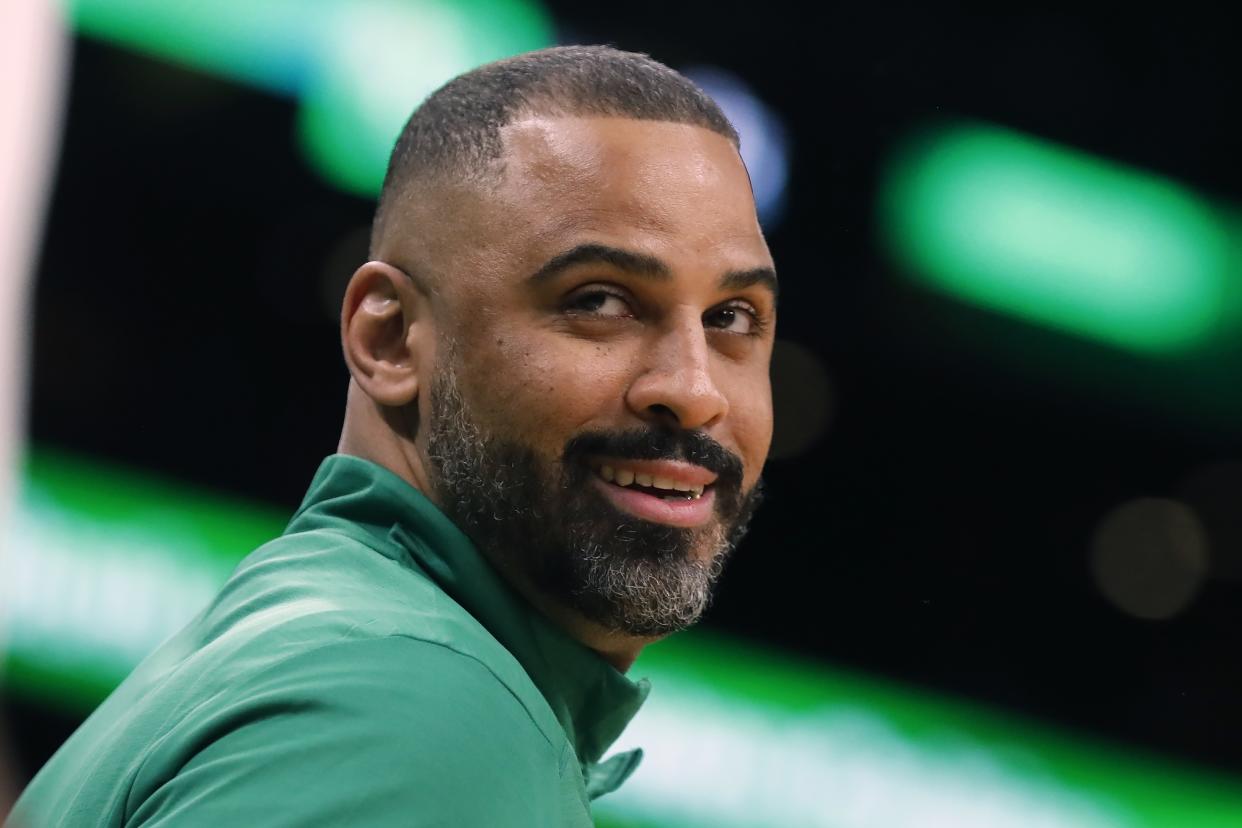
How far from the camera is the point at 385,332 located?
4.80 feet

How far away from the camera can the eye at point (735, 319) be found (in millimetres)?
1454

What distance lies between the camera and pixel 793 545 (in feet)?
9.53

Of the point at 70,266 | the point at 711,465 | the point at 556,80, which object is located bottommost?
the point at 70,266

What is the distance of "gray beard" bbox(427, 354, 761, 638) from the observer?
51.7 inches

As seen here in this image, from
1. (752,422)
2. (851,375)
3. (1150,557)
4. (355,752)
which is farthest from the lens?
(1150,557)

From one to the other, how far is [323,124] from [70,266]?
1.69ft

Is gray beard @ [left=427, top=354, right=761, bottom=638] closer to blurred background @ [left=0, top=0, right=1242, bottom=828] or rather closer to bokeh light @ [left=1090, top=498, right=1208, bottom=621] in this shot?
blurred background @ [left=0, top=0, right=1242, bottom=828]

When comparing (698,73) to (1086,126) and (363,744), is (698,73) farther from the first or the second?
(363,744)

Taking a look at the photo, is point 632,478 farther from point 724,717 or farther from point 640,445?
point 724,717

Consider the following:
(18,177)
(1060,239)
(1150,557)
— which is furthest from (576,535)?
(1150,557)

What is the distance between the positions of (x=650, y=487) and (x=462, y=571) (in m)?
0.20

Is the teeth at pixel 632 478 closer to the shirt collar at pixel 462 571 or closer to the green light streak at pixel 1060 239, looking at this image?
the shirt collar at pixel 462 571

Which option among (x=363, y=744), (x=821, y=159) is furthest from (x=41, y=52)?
(x=821, y=159)

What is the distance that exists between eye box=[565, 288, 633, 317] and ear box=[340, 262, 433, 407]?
156mm
